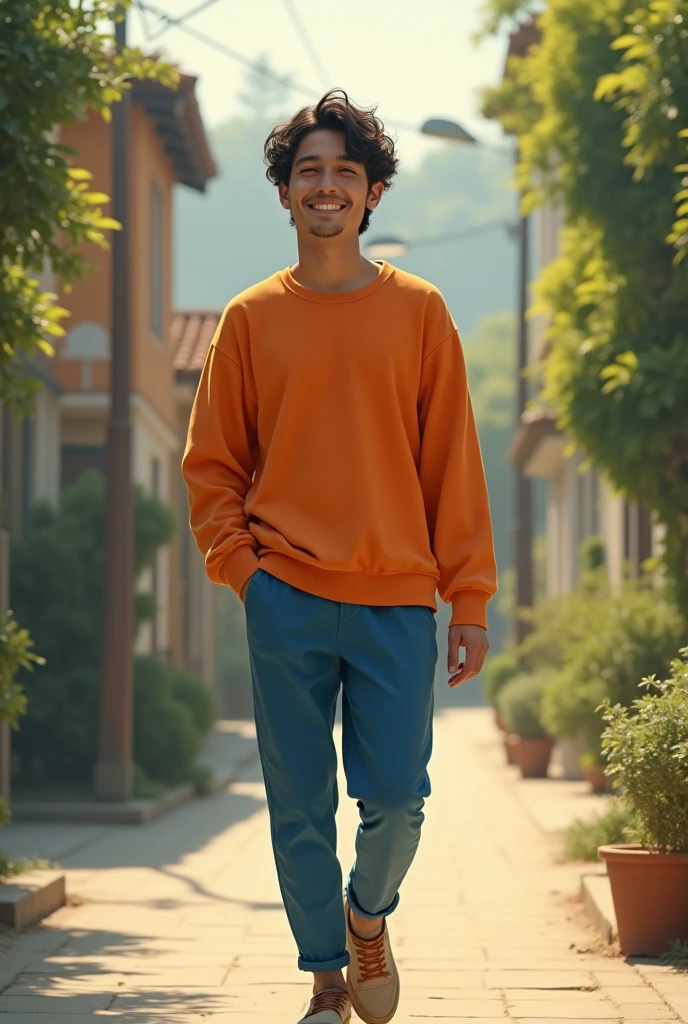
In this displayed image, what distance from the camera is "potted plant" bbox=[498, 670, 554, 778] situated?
18.8 metres

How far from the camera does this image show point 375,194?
15.0 feet

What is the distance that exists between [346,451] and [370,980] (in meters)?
1.34

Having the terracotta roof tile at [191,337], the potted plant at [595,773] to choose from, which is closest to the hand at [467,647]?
the potted plant at [595,773]

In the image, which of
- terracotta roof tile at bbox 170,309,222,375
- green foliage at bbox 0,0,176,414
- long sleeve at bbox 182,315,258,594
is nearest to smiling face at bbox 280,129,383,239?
long sleeve at bbox 182,315,258,594

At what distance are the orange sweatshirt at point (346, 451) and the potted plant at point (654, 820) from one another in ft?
6.70

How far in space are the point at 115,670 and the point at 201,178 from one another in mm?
9893

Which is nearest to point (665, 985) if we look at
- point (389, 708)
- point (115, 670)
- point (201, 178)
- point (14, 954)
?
point (389, 708)

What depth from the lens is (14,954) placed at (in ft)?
21.2

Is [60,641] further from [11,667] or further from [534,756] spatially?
[11,667]

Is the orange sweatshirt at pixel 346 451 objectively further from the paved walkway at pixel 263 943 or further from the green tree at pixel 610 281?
the green tree at pixel 610 281

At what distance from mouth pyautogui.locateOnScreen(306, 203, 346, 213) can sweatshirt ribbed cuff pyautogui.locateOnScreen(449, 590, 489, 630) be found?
1025 millimetres

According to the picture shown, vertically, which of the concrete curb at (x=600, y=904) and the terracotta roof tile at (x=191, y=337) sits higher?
the terracotta roof tile at (x=191, y=337)

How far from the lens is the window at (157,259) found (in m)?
20.6

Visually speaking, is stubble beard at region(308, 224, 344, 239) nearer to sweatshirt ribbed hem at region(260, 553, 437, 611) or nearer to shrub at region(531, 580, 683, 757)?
sweatshirt ribbed hem at region(260, 553, 437, 611)
